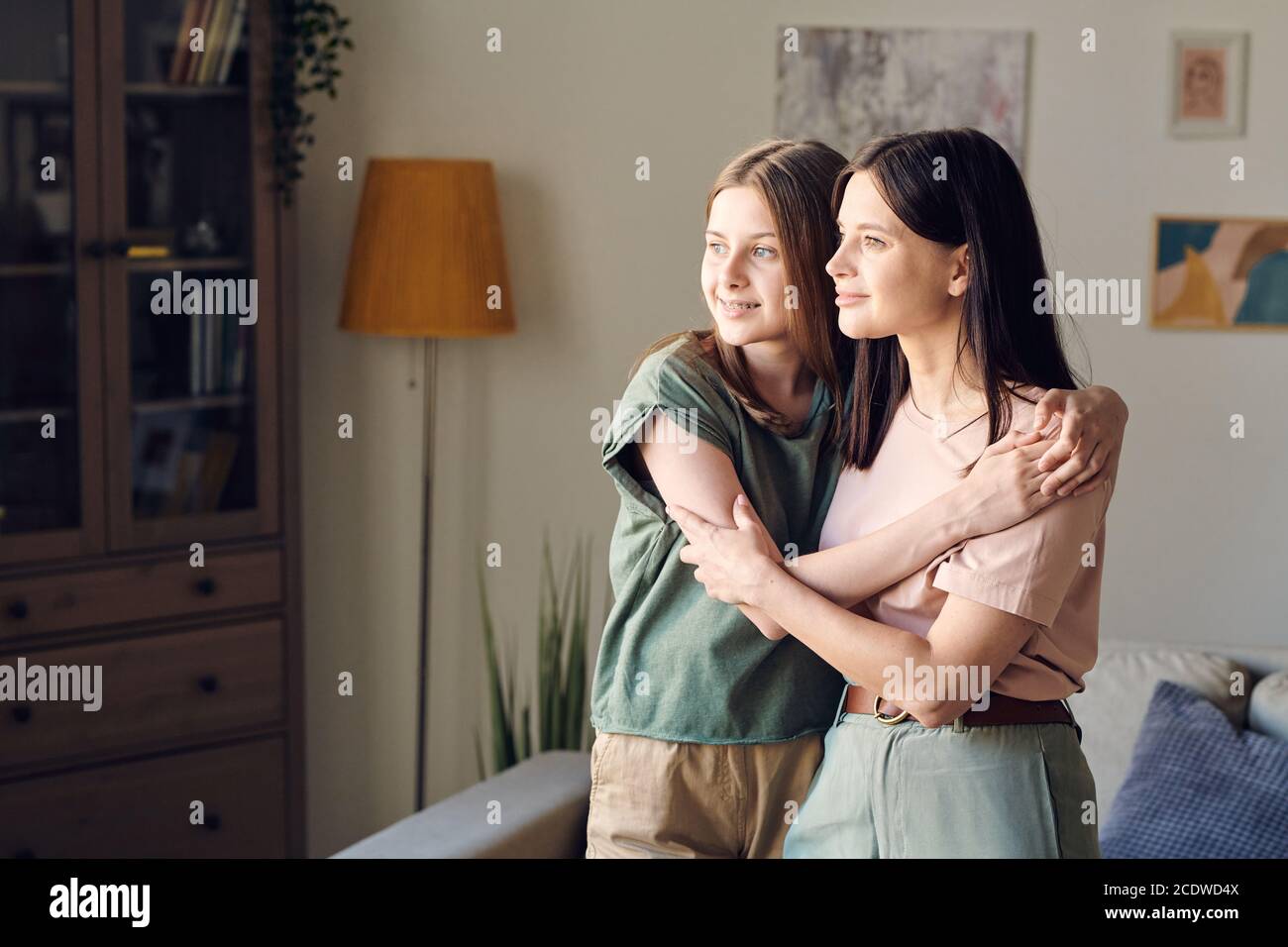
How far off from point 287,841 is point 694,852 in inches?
71.9

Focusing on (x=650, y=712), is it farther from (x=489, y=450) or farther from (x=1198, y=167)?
(x=1198, y=167)

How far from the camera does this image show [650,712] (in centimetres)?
131

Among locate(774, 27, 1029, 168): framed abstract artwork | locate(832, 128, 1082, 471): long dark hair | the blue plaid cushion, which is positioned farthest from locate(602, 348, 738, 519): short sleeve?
locate(774, 27, 1029, 168): framed abstract artwork

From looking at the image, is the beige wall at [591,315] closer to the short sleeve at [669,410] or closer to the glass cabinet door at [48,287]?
the glass cabinet door at [48,287]

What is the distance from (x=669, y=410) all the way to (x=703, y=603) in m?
0.18

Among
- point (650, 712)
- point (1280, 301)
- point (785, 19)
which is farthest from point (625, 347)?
point (650, 712)

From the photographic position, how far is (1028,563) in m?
1.14

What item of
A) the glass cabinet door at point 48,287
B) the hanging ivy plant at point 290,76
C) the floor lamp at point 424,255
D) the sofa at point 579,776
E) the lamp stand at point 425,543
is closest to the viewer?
the sofa at point 579,776

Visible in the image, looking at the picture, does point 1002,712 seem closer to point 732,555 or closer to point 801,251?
point 732,555

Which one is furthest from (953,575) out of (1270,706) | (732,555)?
(1270,706)

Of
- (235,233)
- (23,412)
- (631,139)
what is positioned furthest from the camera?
(631,139)

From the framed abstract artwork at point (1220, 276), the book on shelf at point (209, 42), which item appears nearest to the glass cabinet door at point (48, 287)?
the book on shelf at point (209, 42)

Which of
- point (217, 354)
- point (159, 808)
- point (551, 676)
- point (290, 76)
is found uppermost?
point (290, 76)

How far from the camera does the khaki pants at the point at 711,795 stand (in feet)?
4.26
